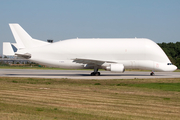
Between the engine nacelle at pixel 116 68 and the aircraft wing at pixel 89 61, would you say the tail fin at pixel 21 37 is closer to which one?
the aircraft wing at pixel 89 61

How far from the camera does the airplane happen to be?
36.8 m

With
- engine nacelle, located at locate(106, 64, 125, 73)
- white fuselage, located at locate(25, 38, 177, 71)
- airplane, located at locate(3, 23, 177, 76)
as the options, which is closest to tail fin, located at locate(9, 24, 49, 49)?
airplane, located at locate(3, 23, 177, 76)

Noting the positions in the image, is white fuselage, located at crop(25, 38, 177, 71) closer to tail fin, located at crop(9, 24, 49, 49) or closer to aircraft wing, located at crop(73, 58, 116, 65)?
aircraft wing, located at crop(73, 58, 116, 65)

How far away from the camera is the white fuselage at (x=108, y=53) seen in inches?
1452

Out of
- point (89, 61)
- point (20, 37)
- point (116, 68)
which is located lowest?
point (116, 68)

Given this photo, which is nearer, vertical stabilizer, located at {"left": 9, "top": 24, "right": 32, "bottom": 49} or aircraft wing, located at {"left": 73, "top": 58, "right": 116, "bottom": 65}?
aircraft wing, located at {"left": 73, "top": 58, "right": 116, "bottom": 65}

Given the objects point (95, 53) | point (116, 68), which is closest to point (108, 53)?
point (95, 53)

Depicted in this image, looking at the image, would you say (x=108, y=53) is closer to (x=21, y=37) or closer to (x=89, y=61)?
(x=89, y=61)

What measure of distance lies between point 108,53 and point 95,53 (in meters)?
1.91

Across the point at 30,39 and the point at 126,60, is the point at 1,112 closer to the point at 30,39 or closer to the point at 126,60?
the point at 126,60

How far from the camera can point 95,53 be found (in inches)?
1473

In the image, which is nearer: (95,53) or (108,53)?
(108,53)

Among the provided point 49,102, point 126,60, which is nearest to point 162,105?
point 49,102

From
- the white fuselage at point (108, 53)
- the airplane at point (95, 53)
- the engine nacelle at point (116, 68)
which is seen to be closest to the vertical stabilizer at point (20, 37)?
the airplane at point (95, 53)
